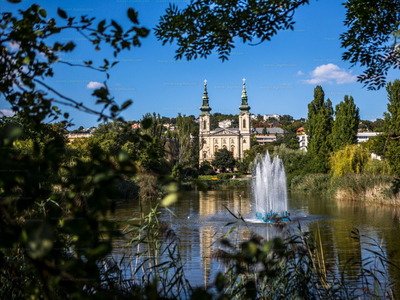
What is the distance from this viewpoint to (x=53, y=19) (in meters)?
1.78

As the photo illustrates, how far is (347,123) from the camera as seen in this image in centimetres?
2823

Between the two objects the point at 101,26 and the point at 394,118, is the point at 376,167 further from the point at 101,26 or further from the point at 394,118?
the point at 101,26

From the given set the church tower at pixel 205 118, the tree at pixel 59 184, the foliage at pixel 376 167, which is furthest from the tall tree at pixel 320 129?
the church tower at pixel 205 118

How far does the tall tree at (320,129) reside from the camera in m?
30.8

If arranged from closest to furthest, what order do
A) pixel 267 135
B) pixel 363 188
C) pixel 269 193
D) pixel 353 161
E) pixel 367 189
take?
pixel 269 193, pixel 367 189, pixel 363 188, pixel 353 161, pixel 267 135

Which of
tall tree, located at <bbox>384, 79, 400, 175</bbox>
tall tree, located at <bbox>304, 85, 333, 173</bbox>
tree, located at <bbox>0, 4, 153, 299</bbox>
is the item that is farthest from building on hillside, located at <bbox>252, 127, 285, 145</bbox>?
tree, located at <bbox>0, 4, 153, 299</bbox>

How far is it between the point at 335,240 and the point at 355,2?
735 cm

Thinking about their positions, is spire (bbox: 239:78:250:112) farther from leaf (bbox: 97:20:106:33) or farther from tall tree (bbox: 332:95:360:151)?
leaf (bbox: 97:20:106:33)

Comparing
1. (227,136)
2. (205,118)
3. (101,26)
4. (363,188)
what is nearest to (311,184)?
(363,188)

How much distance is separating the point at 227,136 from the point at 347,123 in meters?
58.2

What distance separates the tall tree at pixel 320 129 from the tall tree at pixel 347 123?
6.64ft

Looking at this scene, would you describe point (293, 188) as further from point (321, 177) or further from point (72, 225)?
point (72, 225)

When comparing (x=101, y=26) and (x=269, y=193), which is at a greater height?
(x=101, y=26)

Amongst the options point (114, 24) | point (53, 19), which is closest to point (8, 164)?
point (114, 24)
